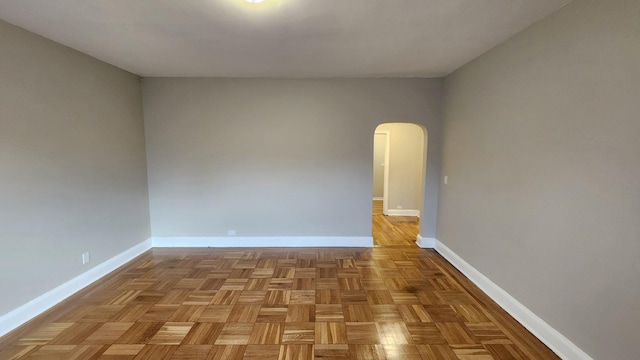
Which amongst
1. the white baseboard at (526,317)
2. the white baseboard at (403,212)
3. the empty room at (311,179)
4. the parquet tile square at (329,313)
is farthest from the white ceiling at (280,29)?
the white baseboard at (403,212)

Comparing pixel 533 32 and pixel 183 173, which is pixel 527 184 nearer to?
pixel 533 32

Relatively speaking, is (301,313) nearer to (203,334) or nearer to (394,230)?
(203,334)

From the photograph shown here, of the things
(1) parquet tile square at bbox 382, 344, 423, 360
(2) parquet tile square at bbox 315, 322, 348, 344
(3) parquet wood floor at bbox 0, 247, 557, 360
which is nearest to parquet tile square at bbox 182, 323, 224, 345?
(3) parquet wood floor at bbox 0, 247, 557, 360

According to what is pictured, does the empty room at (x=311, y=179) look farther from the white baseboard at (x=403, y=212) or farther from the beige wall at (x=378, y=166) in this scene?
the beige wall at (x=378, y=166)

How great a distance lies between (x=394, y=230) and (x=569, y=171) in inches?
133

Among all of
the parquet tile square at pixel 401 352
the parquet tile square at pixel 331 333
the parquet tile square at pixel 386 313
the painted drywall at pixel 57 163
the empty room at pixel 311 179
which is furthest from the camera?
the parquet tile square at pixel 386 313

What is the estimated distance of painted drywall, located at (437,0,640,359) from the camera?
159 cm

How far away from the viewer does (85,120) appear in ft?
9.83

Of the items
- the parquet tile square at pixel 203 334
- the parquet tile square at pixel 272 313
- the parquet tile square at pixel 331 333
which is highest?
the parquet tile square at pixel 331 333

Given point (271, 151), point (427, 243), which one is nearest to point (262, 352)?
point (271, 151)

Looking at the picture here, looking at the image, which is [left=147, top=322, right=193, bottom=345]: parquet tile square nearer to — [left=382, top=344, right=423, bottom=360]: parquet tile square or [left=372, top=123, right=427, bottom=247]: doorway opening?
[left=382, top=344, right=423, bottom=360]: parquet tile square

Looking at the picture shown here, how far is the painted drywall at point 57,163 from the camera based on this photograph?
228 centimetres

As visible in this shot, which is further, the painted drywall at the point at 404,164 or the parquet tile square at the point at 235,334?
the painted drywall at the point at 404,164

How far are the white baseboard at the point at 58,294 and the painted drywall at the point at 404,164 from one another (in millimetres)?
4913
